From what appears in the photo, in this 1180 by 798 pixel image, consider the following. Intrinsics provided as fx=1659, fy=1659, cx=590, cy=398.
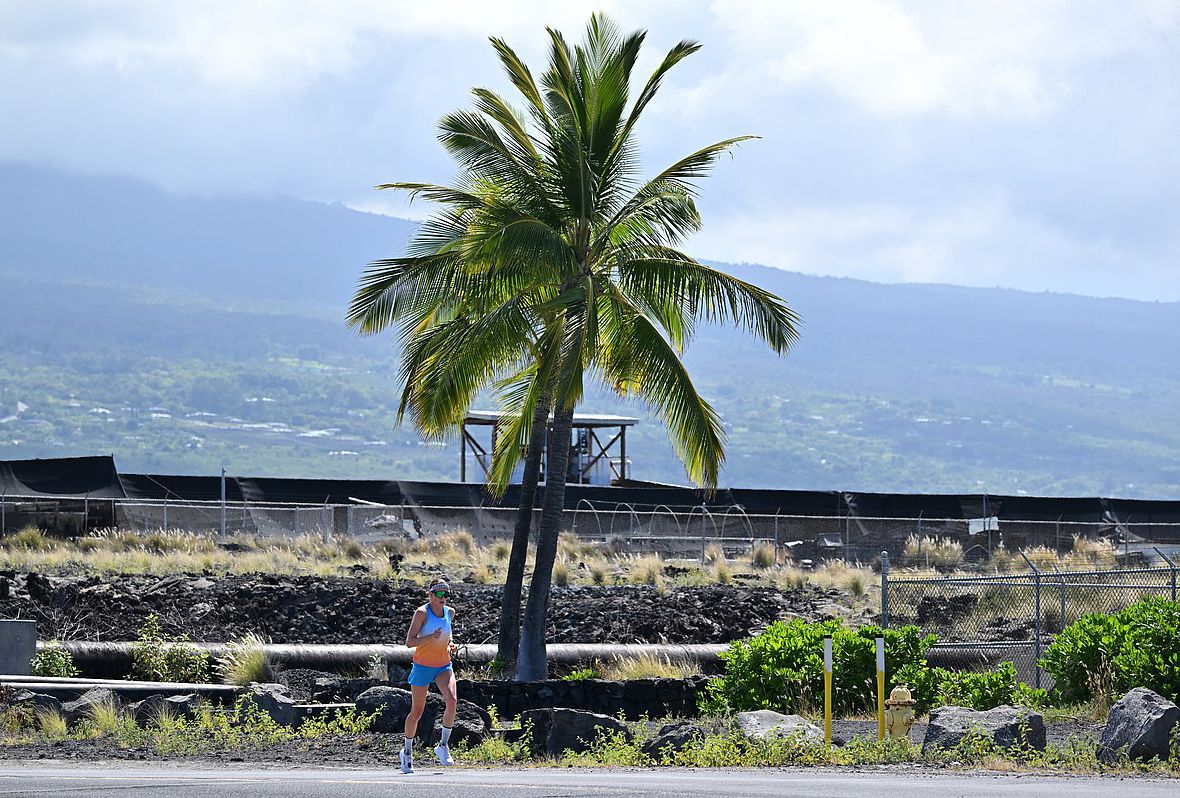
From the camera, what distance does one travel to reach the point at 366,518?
43.8m

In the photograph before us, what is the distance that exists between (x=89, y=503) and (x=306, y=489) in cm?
1032

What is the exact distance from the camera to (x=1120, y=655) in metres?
17.8

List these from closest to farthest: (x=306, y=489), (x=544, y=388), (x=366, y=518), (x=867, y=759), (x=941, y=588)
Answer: (x=867, y=759) → (x=544, y=388) → (x=941, y=588) → (x=366, y=518) → (x=306, y=489)

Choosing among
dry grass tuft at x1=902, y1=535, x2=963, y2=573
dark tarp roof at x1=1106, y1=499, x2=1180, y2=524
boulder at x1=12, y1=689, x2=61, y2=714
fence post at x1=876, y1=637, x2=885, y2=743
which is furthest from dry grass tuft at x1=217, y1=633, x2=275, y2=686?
dark tarp roof at x1=1106, y1=499, x2=1180, y2=524

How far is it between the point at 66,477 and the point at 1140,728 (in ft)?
125

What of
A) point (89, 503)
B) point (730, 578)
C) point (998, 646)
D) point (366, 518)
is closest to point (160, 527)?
point (89, 503)

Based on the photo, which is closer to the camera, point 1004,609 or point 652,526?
point 1004,609

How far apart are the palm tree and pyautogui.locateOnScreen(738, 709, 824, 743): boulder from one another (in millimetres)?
5858

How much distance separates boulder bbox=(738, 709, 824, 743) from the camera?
15.7 m

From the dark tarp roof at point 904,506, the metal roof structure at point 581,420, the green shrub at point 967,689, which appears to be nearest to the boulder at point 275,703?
the green shrub at point 967,689

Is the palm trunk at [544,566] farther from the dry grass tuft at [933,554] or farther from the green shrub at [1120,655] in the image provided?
the dry grass tuft at [933,554]

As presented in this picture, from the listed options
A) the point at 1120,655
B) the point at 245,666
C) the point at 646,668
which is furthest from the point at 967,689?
the point at 245,666

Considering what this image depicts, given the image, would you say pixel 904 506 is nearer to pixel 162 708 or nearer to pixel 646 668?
pixel 646 668

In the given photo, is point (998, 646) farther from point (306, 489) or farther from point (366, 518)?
point (306, 489)
